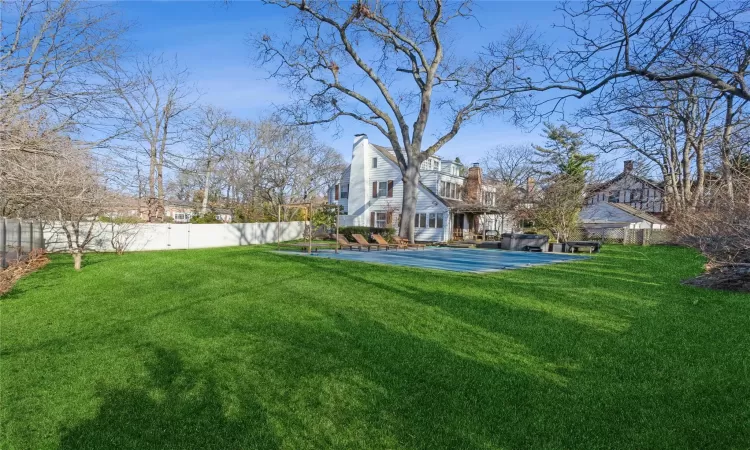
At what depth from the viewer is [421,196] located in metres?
31.5

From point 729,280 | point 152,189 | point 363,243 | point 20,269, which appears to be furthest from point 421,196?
point 20,269

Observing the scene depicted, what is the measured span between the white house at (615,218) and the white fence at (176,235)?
2899cm

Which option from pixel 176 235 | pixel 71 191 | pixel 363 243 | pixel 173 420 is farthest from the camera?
pixel 176 235

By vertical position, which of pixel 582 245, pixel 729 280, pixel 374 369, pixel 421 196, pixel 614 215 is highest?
pixel 421 196

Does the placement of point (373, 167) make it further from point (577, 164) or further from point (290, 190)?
point (577, 164)

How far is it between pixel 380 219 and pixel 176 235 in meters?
Answer: 15.3

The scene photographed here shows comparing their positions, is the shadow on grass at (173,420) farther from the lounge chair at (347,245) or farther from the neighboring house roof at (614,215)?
the neighboring house roof at (614,215)

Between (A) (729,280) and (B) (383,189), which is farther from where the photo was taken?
(B) (383,189)

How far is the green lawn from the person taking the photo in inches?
130

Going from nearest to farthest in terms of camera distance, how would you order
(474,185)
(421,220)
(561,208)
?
1. (561,208)
2. (421,220)
3. (474,185)

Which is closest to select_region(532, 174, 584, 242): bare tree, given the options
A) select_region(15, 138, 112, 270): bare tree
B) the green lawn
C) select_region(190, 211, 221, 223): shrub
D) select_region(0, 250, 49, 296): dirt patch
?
the green lawn

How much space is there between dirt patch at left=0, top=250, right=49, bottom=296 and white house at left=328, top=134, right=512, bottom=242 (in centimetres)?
2221

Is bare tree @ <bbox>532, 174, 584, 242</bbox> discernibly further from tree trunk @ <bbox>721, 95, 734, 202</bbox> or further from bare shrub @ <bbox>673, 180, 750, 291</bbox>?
tree trunk @ <bbox>721, 95, 734, 202</bbox>

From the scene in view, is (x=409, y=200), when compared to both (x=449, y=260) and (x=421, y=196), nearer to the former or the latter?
(x=449, y=260)
